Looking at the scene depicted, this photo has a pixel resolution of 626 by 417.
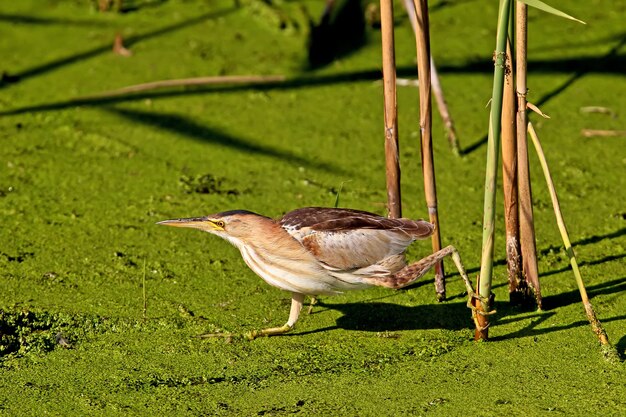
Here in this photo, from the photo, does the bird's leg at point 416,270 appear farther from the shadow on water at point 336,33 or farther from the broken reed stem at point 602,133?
the shadow on water at point 336,33

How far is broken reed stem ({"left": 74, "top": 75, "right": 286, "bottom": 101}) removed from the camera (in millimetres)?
4617

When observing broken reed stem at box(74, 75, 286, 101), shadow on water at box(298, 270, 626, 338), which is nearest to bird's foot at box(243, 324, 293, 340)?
shadow on water at box(298, 270, 626, 338)

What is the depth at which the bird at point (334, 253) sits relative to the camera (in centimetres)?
293

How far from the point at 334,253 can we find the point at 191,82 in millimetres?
1992

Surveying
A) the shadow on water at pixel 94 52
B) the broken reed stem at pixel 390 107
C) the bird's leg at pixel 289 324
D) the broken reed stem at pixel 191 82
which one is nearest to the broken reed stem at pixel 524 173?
the broken reed stem at pixel 390 107

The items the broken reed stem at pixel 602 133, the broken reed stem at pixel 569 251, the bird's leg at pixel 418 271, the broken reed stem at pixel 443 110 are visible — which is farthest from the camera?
the broken reed stem at pixel 602 133

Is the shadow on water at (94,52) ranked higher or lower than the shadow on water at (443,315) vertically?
higher

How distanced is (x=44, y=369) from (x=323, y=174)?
164 centimetres

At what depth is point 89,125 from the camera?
4.41 m

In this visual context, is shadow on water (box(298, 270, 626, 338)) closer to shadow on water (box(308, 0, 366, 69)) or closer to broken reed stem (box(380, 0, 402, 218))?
broken reed stem (box(380, 0, 402, 218))

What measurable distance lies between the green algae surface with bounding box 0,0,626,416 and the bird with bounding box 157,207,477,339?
4.9 inches

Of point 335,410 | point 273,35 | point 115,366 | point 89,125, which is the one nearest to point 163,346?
point 115,366

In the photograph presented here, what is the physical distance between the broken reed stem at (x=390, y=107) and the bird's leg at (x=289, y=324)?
0.41 metres

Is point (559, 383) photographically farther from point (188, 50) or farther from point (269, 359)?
point (188, 50)
